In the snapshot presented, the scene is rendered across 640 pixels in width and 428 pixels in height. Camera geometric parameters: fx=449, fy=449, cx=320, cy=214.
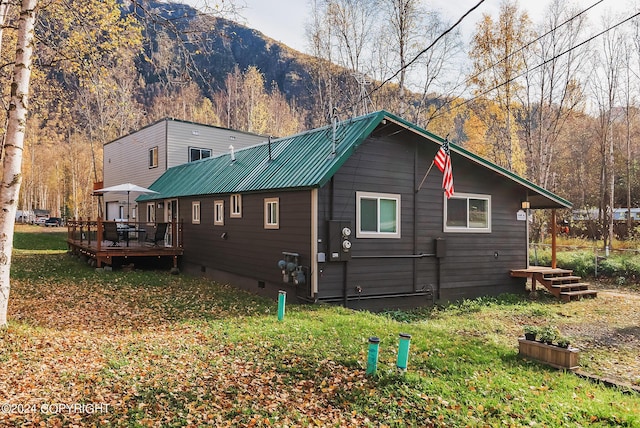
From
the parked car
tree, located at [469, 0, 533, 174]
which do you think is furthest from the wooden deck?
the parked car

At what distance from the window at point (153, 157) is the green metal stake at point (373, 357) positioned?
64.2 feet

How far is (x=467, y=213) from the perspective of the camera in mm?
12297

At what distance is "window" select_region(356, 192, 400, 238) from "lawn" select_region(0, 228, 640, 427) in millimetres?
2037

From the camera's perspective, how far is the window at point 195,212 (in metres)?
15.5

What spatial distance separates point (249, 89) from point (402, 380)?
3442 centimetres

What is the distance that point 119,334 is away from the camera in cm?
744

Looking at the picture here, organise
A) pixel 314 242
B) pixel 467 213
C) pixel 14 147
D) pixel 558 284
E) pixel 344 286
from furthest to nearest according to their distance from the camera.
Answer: pixel 558 284 < pixel 467 213 < pixel 344 286 < pixel 314 242 < pixel 14 147

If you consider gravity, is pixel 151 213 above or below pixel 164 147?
below

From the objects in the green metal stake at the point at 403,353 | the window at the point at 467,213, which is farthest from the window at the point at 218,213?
the green metal stake at the point at 403,353

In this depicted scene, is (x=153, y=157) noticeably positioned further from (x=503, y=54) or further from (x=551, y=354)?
(x=551, y=354)

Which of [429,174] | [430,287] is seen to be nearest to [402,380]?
[430,287]

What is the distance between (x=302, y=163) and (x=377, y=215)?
218 cm

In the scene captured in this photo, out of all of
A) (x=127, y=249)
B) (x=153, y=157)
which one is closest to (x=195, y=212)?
(x=127, y=249)

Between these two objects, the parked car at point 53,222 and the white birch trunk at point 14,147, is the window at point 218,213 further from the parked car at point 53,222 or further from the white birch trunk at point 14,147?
the parked car at point 53,222
